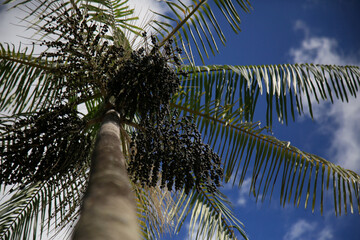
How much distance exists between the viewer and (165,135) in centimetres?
265

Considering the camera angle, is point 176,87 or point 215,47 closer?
point 176,87

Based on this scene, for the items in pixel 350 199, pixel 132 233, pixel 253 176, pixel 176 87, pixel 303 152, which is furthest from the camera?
pixel 253 176

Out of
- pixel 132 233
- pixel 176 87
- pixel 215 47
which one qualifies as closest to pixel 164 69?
pixel 176 87

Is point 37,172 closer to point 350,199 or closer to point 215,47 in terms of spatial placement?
point 215,47

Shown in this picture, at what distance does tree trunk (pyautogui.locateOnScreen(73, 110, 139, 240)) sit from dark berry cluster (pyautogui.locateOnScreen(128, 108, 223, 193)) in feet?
4.00

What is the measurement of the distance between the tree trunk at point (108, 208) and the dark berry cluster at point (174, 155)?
122 centimetres

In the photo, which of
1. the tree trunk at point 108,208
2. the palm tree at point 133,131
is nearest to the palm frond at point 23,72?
the palm tree at point 133,131

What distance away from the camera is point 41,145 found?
2727mm

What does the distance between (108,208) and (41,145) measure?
2048 mm

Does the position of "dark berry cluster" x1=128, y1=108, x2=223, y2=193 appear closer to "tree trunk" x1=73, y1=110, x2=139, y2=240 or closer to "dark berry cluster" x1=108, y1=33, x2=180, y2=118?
"dark berry cluster" x1=108, y1=33, x2=180, y2=118

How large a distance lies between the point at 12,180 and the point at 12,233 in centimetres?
163

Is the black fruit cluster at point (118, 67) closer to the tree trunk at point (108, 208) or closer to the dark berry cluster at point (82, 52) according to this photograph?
the dark berry cluster at point (82, 52)

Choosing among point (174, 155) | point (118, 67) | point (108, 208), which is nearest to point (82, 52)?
point (118, 67)

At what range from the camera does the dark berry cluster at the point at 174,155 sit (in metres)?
2.57
